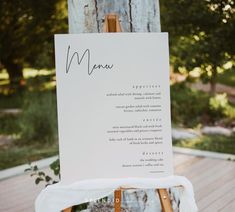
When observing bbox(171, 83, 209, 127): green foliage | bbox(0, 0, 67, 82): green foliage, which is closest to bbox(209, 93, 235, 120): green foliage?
bbox(171, 83, 209, 127): green foliage

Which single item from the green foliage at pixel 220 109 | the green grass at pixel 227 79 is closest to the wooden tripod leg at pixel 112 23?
the green foliage at pixel 220 109

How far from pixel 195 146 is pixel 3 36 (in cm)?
355

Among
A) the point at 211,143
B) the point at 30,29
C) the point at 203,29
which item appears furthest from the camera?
the point at 30,29

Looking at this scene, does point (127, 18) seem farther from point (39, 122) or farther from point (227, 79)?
point (227, 79)

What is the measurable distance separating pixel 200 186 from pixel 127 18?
1.95 meters

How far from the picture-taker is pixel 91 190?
2.16 m

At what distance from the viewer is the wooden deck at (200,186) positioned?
351cm

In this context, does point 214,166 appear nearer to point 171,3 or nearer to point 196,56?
point 196,56

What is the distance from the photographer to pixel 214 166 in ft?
14.8

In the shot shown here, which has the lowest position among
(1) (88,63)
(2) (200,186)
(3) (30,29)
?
(2) (200,186)

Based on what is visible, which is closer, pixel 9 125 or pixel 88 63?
pixel 88 63

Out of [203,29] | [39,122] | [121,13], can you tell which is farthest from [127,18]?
[39,122]

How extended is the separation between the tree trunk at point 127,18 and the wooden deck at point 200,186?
3.11 ft

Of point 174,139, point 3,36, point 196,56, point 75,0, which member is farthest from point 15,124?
point 75,0
